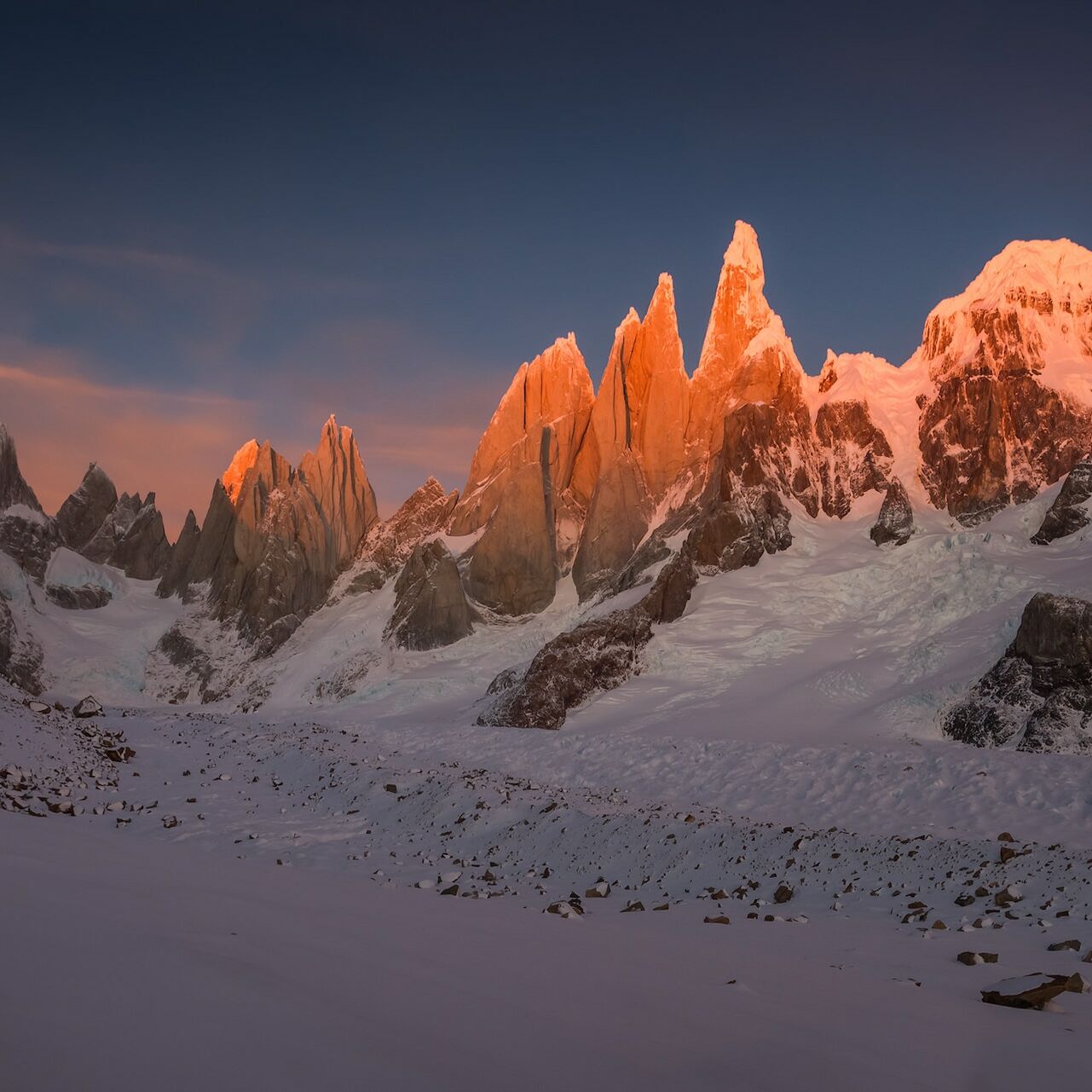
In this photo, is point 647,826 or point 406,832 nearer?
point 647,826

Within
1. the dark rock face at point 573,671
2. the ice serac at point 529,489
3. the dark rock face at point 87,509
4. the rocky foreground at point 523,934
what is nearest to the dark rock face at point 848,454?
the dark rock face at point 573,671

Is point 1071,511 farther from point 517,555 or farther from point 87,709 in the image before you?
point 87,709

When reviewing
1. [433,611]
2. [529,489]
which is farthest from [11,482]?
[529,489]

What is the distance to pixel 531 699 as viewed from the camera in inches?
1793

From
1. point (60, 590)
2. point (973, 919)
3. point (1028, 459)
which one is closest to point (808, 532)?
point (1028, 459)

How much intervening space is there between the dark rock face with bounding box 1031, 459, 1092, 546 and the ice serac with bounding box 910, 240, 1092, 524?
317 inches

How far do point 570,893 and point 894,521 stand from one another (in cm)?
5097

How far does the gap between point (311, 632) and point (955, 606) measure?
2774 inches

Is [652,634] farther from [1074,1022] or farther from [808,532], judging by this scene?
[1074,1022]

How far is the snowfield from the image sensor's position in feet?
10.8

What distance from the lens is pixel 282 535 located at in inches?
4336

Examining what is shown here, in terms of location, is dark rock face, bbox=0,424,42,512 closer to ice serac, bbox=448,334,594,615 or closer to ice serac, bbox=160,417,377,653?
ice serac, bbox=160,417,377,653

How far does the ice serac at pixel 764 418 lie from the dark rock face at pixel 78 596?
7438 centimetres

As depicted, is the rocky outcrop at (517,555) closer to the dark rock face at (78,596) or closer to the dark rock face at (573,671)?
the dark rock face at (573,671)
